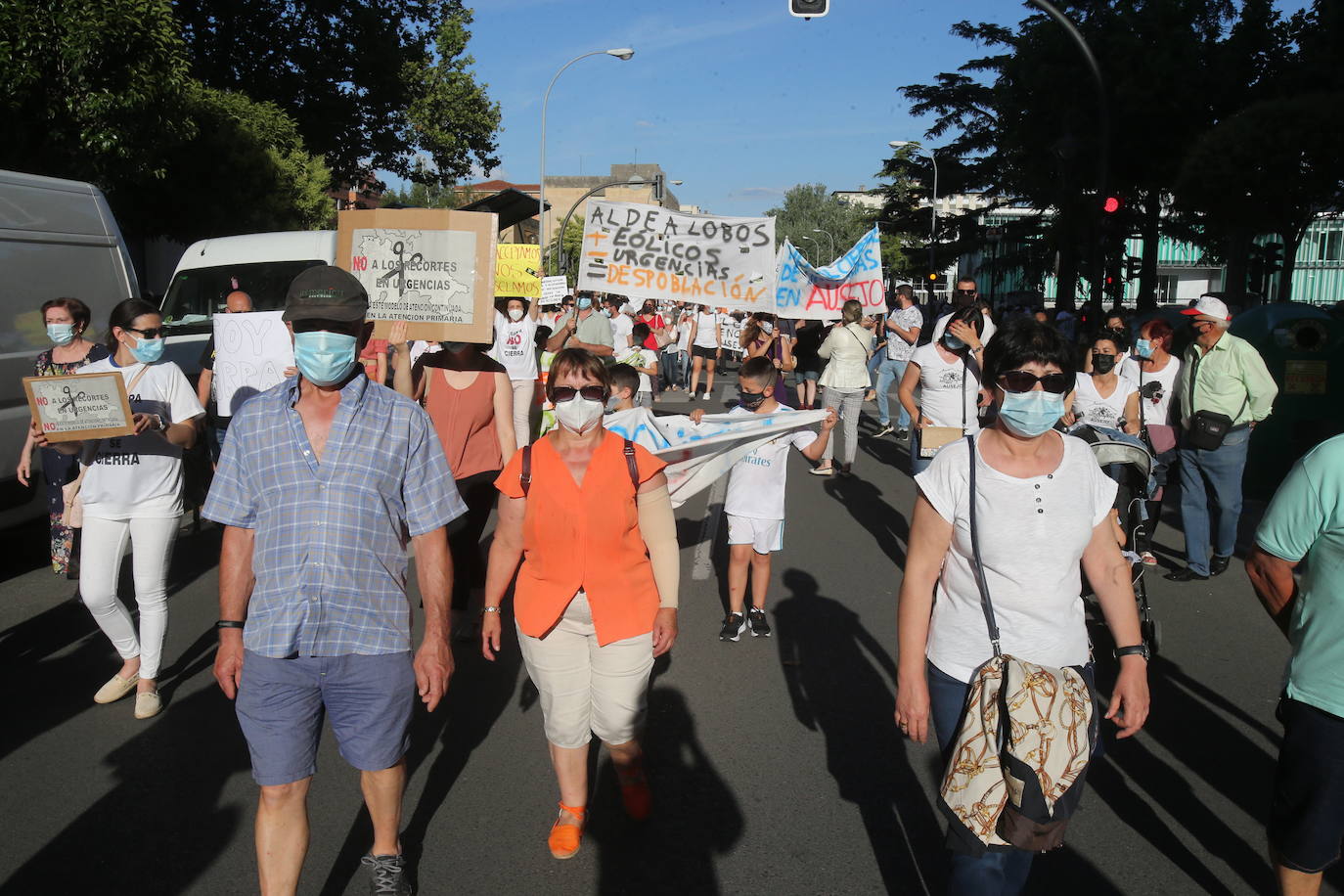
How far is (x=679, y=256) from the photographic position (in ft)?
30.6

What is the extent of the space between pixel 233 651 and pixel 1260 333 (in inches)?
433

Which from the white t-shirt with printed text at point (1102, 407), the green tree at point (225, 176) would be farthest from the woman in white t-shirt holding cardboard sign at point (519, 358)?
the green tree at point (225, 176)

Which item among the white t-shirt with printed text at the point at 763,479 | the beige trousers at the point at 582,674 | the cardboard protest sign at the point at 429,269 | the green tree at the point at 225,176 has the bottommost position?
→ the beige trousers at the point at 582,674

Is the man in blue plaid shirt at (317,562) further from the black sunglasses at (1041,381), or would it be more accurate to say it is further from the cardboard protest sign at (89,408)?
the cardboard protest sign at (89,408)

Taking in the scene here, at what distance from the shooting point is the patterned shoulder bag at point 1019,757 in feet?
8.54

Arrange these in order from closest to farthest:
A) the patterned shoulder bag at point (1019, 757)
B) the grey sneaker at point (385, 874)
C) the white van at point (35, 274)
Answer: the patterned shoulder bag at point (1019, 757) → the grey sneaker at point (385, 874) → the white van at point (35, 274)

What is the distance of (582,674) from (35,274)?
6.64 meters

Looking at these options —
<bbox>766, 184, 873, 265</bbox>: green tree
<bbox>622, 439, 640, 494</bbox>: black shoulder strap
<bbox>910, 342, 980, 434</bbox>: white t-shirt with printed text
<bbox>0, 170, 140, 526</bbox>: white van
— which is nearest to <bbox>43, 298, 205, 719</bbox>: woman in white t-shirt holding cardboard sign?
<bbox>622, 439, 640, 494</bbox>: black shoulder strap

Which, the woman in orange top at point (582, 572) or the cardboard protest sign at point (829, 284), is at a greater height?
the cardboard protest sign at point (829, 284)

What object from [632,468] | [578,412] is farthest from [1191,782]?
[578,412]

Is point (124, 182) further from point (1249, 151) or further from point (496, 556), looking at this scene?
point (1249, 151)

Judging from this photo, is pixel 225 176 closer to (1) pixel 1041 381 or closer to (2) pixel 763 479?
(2) pixel 763 479

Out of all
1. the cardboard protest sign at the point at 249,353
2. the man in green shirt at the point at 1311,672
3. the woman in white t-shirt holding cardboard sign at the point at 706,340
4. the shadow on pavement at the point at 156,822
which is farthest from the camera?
the woman in white t-shirt holding cardboard sign at the point at 706,340

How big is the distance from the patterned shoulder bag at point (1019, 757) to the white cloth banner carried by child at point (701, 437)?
3258 millimetres
